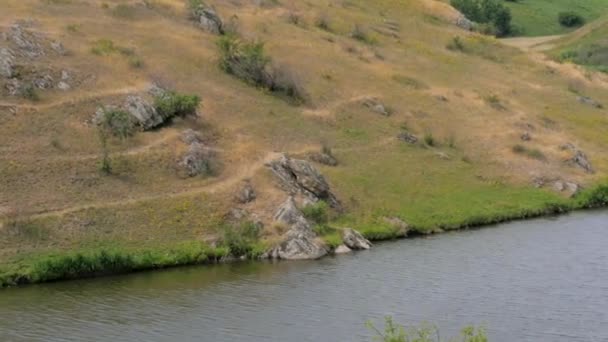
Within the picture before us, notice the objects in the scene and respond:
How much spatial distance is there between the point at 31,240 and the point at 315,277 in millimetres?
17814

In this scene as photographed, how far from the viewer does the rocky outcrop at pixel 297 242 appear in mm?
61125

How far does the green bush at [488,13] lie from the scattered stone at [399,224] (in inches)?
4135

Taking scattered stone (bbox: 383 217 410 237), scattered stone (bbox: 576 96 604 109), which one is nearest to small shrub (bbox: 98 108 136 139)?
scattered stone (bbox: 383 217 410 237)

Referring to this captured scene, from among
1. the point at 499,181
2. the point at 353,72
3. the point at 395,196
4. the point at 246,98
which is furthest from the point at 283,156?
the point at 353,72

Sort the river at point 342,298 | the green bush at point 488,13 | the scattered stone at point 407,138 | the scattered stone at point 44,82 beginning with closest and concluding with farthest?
the river at point 342,298, the scattered stone at point 44,82, the scattered stone at point 407,138, the green bush at point 488,13

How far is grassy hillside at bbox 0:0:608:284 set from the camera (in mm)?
63969

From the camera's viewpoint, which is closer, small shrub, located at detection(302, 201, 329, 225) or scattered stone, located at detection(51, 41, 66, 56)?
small shrub, located at detection(302, 201, 329, 225)

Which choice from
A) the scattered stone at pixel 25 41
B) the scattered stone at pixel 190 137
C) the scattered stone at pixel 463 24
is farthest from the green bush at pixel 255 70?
the scattered stone at pixel 463 24

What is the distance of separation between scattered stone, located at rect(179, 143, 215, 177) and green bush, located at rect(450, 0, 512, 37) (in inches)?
4148

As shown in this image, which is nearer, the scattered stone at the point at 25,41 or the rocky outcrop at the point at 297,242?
the rocky outcrop at the point at 297,242

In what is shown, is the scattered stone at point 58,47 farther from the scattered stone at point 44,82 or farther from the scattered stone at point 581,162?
the scattered stone at point 581,162

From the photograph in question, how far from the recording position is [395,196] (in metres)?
73.9

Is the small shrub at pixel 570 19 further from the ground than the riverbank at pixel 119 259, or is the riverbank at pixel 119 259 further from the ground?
the small shrub at pixel 570 19

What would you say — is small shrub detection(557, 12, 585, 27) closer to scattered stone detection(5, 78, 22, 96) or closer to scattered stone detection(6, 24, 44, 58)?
scattered stone detection(6, 24, 44, 58)
